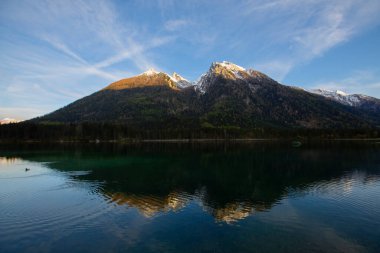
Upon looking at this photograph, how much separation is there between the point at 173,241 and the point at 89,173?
5432cm

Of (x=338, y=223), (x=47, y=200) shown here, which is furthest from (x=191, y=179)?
(x=338, y=223)

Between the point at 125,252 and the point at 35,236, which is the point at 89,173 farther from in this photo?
the point at 125,252

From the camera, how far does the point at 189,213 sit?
133ft

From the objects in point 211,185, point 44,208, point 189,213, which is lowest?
point 189,213

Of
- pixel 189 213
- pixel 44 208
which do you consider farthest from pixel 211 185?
pixel 44 208

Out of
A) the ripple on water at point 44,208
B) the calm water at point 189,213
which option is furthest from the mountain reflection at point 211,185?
the ripple on water at point 44,208

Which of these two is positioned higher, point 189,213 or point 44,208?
point 44,208

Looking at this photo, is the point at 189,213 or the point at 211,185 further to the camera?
the point at 211,185

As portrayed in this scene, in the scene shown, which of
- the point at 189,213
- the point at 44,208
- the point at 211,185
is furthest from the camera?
the point at 211,185

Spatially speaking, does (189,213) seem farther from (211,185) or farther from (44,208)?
(211,185)

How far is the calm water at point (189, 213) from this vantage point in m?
29.3

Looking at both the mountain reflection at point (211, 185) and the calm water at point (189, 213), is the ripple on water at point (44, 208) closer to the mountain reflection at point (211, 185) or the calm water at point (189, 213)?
the calm water at point (189, 213)

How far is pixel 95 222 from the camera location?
36.5 m

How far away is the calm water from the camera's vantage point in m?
29.3
